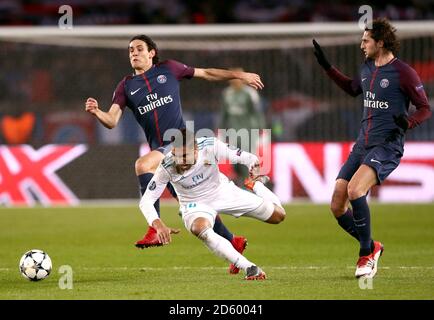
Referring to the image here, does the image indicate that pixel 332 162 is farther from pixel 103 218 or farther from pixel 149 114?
pixel 149 114

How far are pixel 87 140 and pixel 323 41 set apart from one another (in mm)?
4738

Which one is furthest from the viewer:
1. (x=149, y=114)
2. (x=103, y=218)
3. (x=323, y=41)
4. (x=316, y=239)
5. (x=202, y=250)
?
(x=323, y=41)

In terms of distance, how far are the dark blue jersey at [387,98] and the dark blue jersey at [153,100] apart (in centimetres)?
215

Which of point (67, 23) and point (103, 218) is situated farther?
point (67, 23)

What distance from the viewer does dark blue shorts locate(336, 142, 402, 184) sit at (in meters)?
8.49

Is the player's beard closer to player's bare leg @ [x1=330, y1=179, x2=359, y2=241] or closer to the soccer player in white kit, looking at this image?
the soccer player in white kit

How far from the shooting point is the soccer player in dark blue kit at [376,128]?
846 cm

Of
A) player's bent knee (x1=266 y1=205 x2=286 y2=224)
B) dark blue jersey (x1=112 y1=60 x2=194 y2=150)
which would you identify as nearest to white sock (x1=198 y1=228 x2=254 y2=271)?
player's bent knee (x1=266 y1=205 x2=286 y2=224)

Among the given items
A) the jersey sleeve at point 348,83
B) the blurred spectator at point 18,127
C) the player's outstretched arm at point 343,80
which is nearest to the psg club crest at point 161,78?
the player's outstretched arm at point 343,80

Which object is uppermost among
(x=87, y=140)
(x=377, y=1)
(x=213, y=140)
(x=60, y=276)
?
(x=377, y=1)

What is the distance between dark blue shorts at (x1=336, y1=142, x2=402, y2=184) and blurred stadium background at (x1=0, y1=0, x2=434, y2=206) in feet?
25.4

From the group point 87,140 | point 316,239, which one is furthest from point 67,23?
point 316,239

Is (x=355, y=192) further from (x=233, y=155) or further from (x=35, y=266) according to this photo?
(x=35, y=266)

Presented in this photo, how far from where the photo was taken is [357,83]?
922 centimetres
